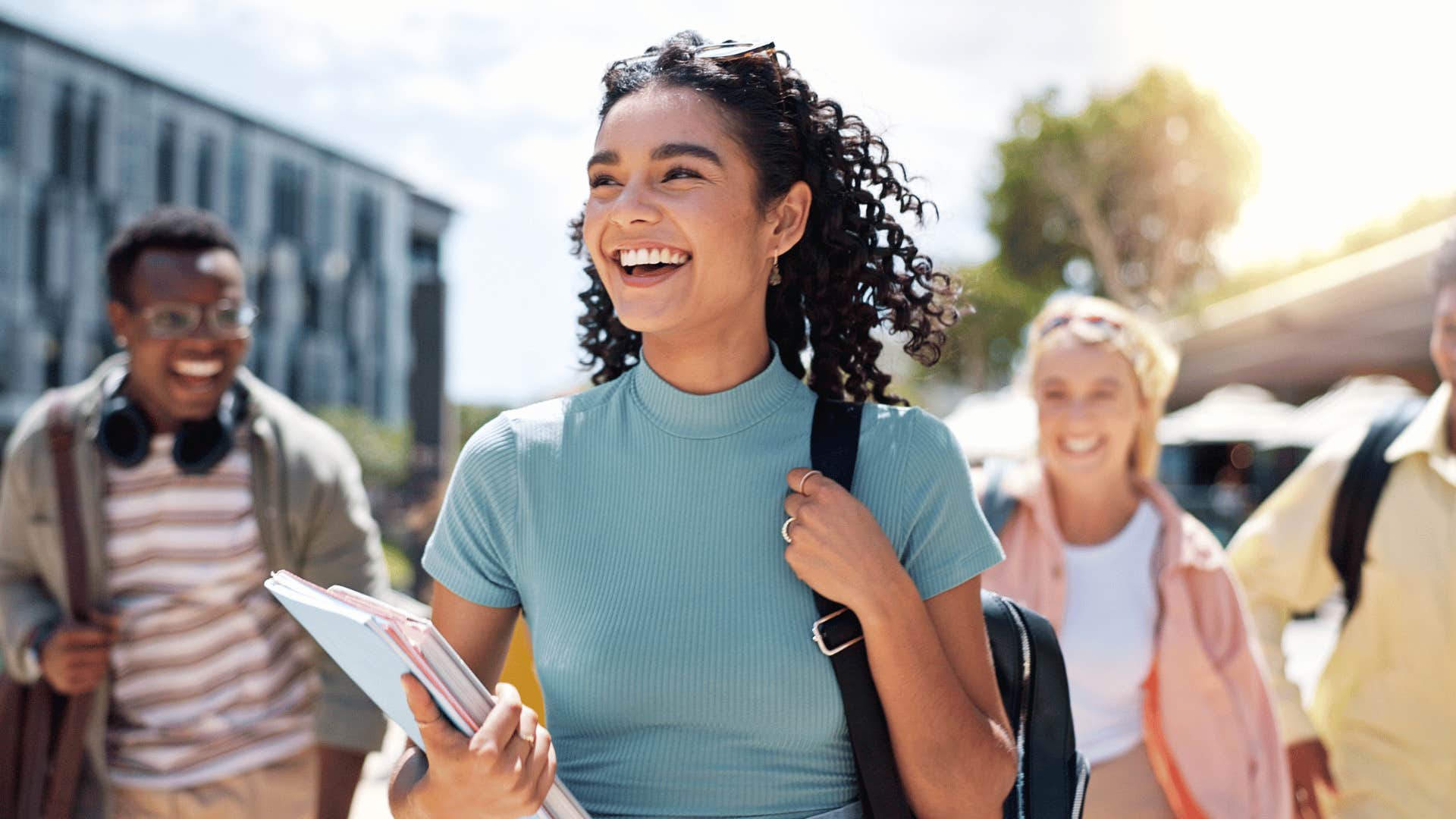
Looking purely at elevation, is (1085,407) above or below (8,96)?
below

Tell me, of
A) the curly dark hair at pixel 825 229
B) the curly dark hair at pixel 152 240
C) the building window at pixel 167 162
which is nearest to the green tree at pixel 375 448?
the building window at pixel 167 162

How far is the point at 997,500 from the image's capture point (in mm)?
3307

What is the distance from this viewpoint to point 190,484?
336cm

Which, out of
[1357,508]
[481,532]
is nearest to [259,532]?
[481,532]

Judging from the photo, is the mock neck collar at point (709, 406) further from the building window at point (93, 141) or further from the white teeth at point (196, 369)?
the building window at point (93, 141)

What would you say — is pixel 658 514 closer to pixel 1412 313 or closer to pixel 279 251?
pixel 1412 313

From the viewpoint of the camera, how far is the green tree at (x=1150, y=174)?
2700 centimetres

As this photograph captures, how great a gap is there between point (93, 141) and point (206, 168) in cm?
458

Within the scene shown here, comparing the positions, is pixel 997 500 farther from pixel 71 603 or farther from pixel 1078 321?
pixel 71 603

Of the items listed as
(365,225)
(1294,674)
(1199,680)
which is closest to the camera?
(1199,680)

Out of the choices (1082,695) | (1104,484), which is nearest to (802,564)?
(1082,695)

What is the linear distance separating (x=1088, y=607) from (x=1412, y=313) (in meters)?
6.47

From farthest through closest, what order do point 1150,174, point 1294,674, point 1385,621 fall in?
1. point 1150,174
2. point 1294,674
3. point 1385,621

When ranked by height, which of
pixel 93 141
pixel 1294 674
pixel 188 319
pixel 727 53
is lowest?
pixel 1294 674
